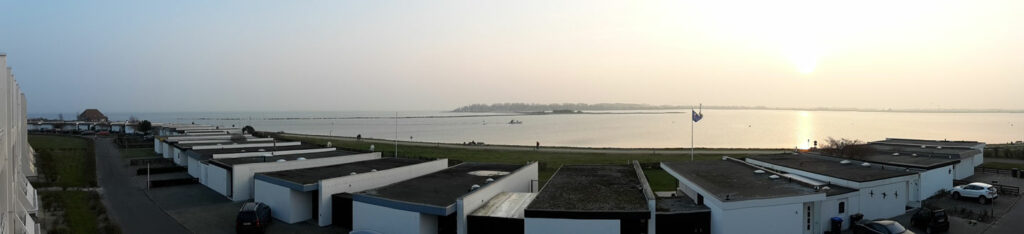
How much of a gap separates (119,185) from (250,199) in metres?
10.1

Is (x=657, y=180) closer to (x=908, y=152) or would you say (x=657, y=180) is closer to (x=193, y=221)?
(x=908, y=152)

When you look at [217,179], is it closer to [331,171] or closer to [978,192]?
[331,171]

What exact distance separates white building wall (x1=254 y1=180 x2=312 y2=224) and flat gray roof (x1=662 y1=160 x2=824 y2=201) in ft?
46.4

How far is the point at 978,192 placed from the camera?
834 inches

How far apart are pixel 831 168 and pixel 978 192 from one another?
18.6 feet

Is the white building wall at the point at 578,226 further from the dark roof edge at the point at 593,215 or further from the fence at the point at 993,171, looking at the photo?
the fence at the point at 993,171

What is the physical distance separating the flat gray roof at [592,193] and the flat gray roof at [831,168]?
722cm

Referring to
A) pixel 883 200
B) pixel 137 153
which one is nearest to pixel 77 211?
pixel 883 200

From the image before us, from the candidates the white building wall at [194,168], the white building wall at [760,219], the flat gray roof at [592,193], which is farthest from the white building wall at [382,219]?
the white building wall at [194,168]

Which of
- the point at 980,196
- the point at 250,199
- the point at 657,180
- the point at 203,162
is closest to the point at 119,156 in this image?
the point at 203,162

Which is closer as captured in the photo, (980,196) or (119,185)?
(980,196)

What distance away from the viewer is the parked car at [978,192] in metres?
20.9

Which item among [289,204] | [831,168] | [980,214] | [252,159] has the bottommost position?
[980,214]

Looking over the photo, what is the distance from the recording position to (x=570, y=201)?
50.9ft
